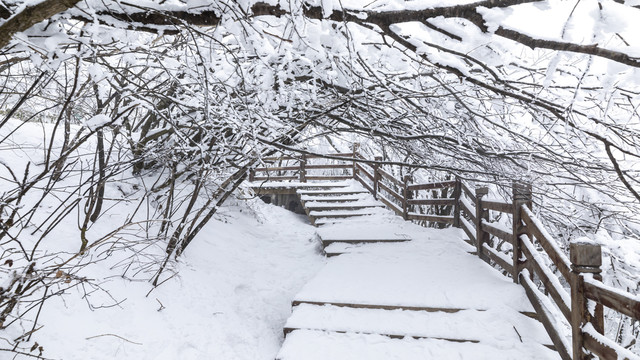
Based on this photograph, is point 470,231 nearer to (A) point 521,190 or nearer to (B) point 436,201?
→ (B) point 436,201

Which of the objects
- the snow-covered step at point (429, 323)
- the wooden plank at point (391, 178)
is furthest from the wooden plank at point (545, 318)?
the wooden plank at point (391, 178)

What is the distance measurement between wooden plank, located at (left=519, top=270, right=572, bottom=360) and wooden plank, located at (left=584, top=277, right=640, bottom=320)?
726mm

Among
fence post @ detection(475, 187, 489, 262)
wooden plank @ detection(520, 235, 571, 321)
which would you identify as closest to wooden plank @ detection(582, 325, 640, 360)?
wooden plank @ detection(520, 235, 571, 321)

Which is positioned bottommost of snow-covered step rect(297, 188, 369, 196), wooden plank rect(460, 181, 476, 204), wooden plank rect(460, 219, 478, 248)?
snow-covered step rect(297, 188, 369, 196)


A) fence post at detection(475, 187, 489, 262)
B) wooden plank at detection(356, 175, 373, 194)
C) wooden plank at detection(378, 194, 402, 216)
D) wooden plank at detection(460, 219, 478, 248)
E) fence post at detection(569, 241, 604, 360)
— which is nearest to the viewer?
fence post at detection(569, 241, 604, 360)

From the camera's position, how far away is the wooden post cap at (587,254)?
261cm

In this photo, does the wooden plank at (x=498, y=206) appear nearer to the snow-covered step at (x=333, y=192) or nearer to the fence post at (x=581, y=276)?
the fence post at (x=581, y=276)

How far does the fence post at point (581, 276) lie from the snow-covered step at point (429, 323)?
750mm

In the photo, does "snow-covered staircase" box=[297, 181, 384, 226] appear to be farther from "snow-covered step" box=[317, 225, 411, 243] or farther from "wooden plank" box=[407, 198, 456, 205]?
"wooden plank" box=[407, 198, 456, 205]

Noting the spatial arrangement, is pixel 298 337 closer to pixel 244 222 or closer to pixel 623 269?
pixel 623 269

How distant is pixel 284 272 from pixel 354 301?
2.64 metres

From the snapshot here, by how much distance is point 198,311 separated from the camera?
460 cm

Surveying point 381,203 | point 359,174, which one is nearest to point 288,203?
point 359,174

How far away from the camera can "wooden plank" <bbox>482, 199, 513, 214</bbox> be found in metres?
4.45
